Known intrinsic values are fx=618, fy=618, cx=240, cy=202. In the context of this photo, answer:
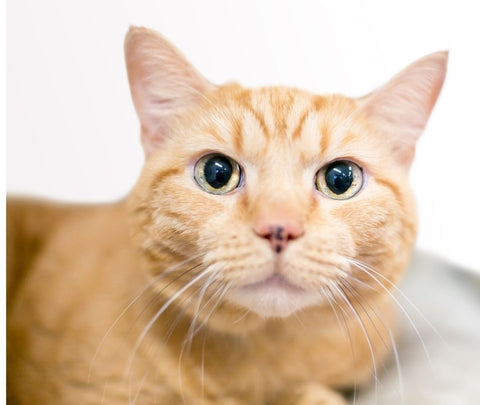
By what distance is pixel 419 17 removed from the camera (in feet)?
3.63

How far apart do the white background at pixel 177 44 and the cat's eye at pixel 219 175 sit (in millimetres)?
211

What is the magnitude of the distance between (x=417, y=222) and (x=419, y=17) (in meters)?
0.38

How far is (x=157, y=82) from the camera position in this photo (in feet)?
3.30

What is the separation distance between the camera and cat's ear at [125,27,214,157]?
971 millimetres

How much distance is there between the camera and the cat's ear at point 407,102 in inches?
39.1

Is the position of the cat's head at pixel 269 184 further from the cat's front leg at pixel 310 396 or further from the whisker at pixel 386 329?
the cat's front leg at pixel 310 396

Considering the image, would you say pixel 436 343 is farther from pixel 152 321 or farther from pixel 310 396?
pixel 152 321

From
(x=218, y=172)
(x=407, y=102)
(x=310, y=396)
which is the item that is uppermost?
(x=407, y=102)

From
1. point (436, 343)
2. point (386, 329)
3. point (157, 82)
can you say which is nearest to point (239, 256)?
point (157, 82)

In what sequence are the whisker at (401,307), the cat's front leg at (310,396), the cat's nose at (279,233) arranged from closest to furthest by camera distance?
the cat's nose at (279,233) < the whisker at (401,307) < the cat's front leg at (310,396)

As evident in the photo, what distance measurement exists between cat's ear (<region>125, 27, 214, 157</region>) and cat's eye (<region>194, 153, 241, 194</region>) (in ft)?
0.41

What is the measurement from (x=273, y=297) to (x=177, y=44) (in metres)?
0.48

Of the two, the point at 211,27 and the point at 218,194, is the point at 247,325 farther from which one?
the point at 211,27

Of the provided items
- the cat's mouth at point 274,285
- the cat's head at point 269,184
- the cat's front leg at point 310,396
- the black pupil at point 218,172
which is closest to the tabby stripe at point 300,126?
the cat's head at point 269,184
